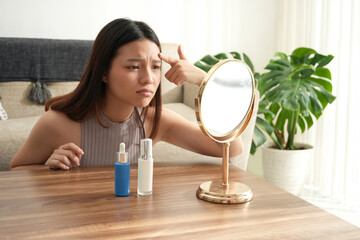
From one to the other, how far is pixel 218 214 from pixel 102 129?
63cm

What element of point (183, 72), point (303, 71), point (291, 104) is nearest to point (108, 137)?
point (183, 72)

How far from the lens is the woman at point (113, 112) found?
1.15 metres

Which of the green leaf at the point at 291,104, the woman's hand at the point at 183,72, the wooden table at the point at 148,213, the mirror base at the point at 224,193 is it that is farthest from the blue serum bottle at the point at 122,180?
the green leaf at the point at 291,104

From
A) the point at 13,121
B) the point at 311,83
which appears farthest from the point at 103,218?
the point at 311,83

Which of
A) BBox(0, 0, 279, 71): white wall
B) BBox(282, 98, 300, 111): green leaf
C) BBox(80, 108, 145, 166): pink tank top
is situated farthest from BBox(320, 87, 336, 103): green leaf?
BBox(80, 108, 145, 166): pink tank top

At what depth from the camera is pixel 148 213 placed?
0.77 metres

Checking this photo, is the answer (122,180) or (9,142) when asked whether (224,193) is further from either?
(9,142)

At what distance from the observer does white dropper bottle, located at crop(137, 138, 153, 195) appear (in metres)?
0.86

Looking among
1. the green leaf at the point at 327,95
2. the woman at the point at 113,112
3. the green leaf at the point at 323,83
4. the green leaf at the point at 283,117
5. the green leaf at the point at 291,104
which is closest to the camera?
the woman at the point at 113,112

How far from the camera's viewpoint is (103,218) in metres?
0.75

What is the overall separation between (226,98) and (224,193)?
192 mm

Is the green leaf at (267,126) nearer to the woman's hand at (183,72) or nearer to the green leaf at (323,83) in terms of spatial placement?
the green leaf at (323,83)

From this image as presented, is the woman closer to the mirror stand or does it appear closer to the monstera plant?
the mirror stand

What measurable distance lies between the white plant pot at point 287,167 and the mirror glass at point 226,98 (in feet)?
6.39
